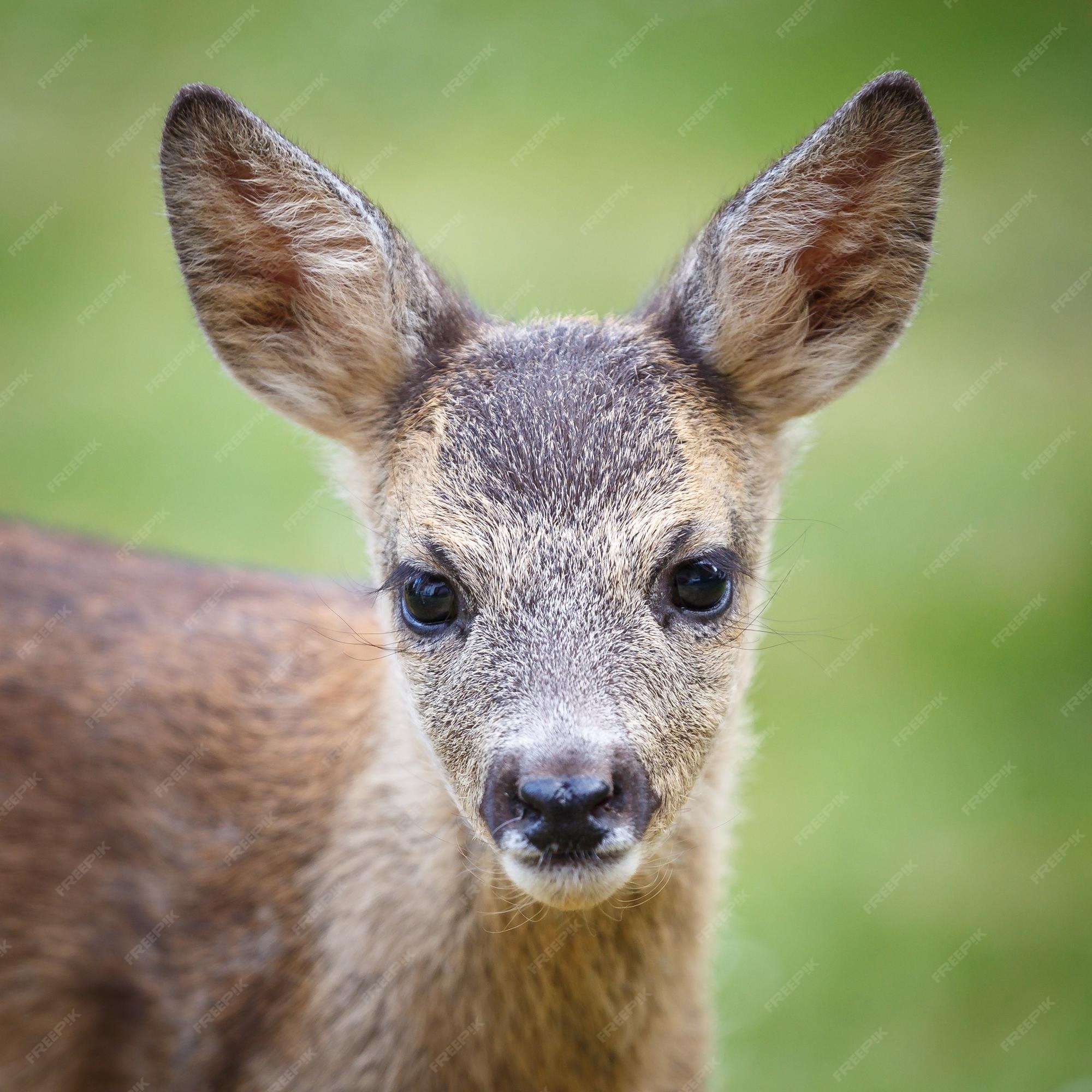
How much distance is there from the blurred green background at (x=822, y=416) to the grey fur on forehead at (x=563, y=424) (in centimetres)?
139

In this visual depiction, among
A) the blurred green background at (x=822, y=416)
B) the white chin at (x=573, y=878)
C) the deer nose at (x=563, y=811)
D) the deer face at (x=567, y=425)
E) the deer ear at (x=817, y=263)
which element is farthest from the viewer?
the blurred green background at (x=822, y=416)

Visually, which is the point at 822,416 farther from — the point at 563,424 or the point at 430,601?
the point at 430,601

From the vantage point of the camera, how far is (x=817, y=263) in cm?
472

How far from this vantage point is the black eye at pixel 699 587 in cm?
402

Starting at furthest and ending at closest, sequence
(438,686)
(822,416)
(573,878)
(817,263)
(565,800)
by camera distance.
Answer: (822,416) < (817,263) < (438,686) < (573,878) < (565,800)

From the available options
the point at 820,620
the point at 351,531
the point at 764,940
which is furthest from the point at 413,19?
the point at 764,940

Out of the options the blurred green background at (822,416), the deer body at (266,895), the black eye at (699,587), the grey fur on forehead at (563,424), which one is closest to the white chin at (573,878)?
the deer body at (266,895)

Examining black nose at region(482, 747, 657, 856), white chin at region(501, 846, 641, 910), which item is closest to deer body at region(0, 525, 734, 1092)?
white chin at region(501, 846, 641, 910)

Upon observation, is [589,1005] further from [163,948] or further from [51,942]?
[51,942]

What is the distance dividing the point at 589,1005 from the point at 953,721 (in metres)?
4.90

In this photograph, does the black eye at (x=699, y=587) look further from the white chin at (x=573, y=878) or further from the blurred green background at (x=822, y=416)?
the blurred green background at (x=822, y=416)

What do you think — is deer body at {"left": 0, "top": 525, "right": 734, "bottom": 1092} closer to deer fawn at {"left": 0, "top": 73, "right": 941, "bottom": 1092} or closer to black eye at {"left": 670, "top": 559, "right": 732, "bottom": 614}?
deer fawn at {"left": 0, "top": 73, "right": 941, "bottom": 1092}

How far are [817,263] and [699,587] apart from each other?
1497 mm

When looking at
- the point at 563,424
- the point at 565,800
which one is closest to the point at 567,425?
the point at 563,424
